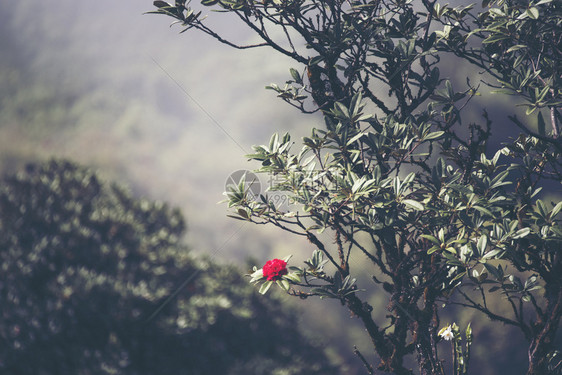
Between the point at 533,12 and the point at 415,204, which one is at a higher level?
the point at 533,12

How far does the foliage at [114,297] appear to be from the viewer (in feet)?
13.6

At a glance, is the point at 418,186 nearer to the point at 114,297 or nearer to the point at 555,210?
the point at 555,210

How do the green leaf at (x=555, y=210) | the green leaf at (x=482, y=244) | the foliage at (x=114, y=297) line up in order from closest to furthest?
1. the green leaf at (x=482, y=244)
2. the green leaf at (x=555, y=210)
3. the foliage at (x=114, y=297)

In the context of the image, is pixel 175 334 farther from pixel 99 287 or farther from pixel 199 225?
pixel 199 225

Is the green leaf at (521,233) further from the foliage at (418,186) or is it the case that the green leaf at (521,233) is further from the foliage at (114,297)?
the foliage at (114,297)

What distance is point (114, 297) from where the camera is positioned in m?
4.28

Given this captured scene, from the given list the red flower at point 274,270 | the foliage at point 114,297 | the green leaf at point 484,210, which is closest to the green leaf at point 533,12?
the green leaf at point 484,210

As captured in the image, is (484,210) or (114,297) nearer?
(484,210)

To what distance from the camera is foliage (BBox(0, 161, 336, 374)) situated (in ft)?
13.6

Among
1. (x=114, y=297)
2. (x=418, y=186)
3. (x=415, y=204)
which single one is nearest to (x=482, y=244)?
(x=415, y=204)

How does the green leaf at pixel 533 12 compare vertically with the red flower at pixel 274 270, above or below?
above

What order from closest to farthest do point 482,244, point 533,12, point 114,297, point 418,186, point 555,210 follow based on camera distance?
1. point 533,12
2. point 482,244
3. point 555,210
4. point 418,186
5. point 114,297

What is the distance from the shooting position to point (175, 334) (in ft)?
14.6

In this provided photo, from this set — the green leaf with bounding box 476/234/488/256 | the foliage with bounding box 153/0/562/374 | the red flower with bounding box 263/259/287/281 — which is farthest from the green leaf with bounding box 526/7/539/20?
the red flower with bounding box 263/259/287/281
